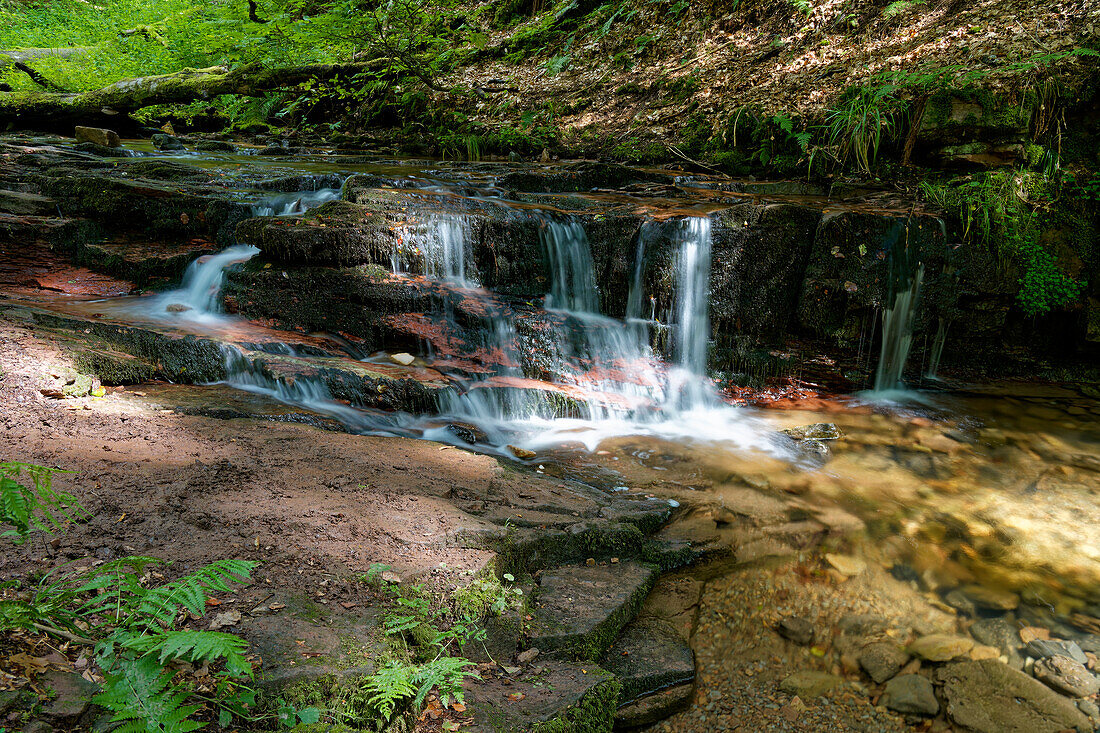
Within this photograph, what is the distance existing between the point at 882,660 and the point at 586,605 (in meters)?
1.55

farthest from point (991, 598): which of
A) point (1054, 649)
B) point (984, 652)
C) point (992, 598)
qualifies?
point (984, 652)

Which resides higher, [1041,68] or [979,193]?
[1041,68]

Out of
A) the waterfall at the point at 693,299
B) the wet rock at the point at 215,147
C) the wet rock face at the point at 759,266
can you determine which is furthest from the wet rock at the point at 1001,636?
the wet rock at the point at 215,147

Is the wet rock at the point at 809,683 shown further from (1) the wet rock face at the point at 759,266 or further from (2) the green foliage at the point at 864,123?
(2) the green foliage at the point at 864,123

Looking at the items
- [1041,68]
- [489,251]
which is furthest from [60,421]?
[1041,68]

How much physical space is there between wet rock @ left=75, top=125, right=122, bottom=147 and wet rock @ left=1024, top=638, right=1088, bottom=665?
14476 mm

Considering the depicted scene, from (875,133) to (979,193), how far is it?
1711 mm

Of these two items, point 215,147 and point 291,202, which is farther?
point 215,147

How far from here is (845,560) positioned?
379 cm

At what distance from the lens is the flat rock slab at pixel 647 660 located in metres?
2.65

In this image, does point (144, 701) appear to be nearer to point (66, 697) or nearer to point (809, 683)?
point (66, 697)

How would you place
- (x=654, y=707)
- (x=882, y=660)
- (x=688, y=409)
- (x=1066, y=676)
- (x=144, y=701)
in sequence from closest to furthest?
(x=144, y=701), (x=654, y=707), (x=1066, y=676), (x=882, y=660), (x=688, y=409)

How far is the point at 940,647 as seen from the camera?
308cm

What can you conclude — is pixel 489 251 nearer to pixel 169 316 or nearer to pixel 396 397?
pixel 396 397
